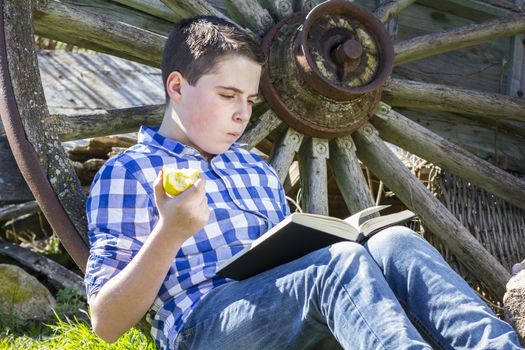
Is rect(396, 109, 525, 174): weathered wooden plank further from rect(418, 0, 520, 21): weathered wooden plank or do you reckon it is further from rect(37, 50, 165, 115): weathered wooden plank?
rect(37, 50, 165, 115): weathered wooden plank

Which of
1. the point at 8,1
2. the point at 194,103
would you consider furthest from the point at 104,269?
the point at 8,1

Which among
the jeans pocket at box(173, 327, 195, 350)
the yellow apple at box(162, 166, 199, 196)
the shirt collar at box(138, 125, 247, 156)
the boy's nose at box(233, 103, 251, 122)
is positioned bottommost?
the jeans pocket at box(173, 327, 195, 350)

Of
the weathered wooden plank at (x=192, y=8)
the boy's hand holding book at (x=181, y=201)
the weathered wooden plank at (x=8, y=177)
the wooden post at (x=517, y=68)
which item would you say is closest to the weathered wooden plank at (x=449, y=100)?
the wooden post at (x=517, y=68)

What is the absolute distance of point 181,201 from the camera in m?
1.87

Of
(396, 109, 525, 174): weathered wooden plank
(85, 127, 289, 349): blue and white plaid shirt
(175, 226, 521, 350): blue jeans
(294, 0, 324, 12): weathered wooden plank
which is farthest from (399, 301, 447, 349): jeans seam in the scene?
(396, 109, 525, 174): weathered wooden plank

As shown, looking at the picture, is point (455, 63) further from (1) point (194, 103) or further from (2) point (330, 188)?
(1) point (194, 103)

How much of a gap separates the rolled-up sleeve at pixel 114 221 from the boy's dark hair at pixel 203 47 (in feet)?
1.15

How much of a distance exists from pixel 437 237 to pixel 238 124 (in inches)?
60.9

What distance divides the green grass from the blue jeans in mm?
702

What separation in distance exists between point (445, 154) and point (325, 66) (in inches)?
27.8

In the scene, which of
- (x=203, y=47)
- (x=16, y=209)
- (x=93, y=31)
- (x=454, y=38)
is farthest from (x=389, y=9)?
(x=16, y=209)

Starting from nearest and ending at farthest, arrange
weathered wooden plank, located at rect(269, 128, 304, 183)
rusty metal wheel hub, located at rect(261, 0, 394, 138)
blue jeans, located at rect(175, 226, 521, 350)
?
blue jeans, located at rect(175, 226, 521, 350)
rusty metal wheel hub, located at rect(261, 0, 394, 138)
weathered wooden plank, located at rect(269, 128, 304, 183)

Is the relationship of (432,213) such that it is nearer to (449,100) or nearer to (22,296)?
(449,100)

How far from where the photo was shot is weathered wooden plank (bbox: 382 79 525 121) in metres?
3.58
